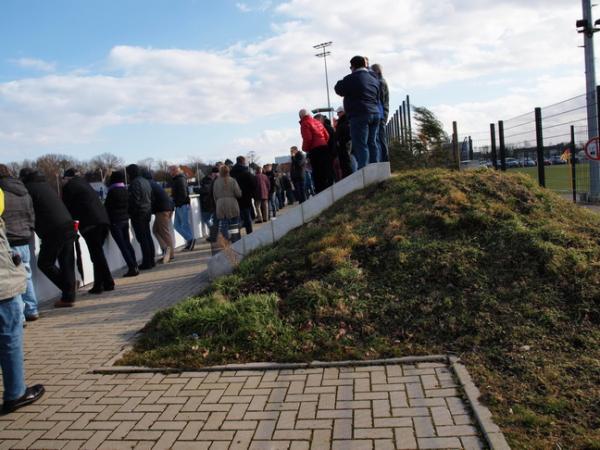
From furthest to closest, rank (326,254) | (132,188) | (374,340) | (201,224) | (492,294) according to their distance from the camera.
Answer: (201,224), (132,188), (326,254), (492,294), (374,340)

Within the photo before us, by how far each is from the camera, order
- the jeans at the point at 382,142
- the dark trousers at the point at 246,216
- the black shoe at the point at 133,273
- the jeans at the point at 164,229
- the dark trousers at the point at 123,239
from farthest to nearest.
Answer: the dark trousers at the point at 246,216, the jeans at the point at 164,229, the black shoe at the point at 133,273, the jeans at the point at 382,142, the dark trousers at the point at 123,239

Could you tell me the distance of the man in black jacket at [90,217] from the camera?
7977 millimetres

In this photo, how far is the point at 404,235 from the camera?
6.22m

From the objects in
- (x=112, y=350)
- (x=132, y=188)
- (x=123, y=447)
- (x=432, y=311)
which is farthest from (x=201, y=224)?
(x=123, y=447)

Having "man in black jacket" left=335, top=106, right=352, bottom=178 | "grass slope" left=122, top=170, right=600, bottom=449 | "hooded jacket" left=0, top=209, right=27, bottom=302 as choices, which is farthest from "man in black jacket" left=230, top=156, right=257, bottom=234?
"hooded jacket" left=0, top=209, right=27, bottom=302

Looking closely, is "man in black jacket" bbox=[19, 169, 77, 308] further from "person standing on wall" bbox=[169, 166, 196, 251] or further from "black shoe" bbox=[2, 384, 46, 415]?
"person standing on wall" bbox=[169, 166, 196, 251]

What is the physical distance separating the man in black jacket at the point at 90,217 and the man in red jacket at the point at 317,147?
367 cm

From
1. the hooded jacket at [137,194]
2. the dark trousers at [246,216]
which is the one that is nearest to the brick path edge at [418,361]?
the hooded jacket at [137,194]

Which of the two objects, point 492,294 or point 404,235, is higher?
point 404,235

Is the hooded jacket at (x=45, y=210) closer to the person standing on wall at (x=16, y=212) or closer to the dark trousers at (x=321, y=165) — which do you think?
the person standing on wall at (x=16, y=212)

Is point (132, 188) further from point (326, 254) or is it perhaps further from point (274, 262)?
point (326, 254)

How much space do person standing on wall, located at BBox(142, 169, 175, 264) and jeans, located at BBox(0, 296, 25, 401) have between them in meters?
6.45

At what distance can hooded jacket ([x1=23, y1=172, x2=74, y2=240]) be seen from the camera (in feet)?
23.0

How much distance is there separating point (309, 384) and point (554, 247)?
2891 millimetres
